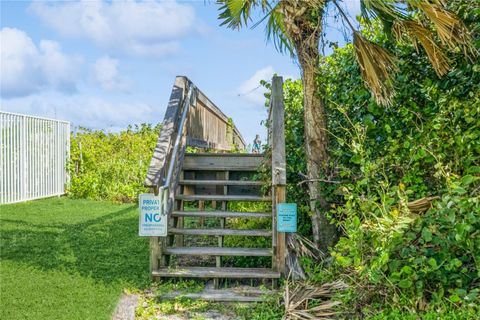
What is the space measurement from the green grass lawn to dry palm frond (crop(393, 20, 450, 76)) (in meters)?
3.43

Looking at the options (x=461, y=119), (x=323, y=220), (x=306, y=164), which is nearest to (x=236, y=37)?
(x=306, y=164)

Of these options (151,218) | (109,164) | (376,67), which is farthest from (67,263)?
(109,164)

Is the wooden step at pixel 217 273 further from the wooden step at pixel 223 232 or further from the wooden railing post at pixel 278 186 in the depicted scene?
the wooden step at pixel 223 232

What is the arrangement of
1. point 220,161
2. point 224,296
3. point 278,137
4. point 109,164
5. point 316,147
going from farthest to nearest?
point 109,164 < point 220,161 < point 316,147 < point 278,137 < point 224,296

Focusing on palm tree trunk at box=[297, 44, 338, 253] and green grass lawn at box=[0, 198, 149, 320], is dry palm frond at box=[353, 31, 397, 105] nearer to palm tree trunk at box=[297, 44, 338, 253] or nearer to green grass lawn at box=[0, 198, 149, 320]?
palm tree trunk at box=[297, 44, 338, 253]

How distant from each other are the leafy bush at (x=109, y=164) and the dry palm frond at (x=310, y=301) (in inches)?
298

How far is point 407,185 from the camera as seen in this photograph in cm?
404

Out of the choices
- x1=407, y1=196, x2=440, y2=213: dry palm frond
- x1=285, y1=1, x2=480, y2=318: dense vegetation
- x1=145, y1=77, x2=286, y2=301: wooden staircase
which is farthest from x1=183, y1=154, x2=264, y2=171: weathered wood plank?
x1=407, y1=196, x2=440, y2=213: dry palm frond

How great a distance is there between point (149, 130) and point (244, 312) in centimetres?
1212

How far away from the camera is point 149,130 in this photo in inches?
604

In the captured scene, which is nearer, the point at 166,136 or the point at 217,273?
the point at 217,273

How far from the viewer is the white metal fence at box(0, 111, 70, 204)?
10.0 meters

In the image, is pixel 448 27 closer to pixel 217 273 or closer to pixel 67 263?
pixel 217 273

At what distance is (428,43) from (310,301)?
2.53 metres
